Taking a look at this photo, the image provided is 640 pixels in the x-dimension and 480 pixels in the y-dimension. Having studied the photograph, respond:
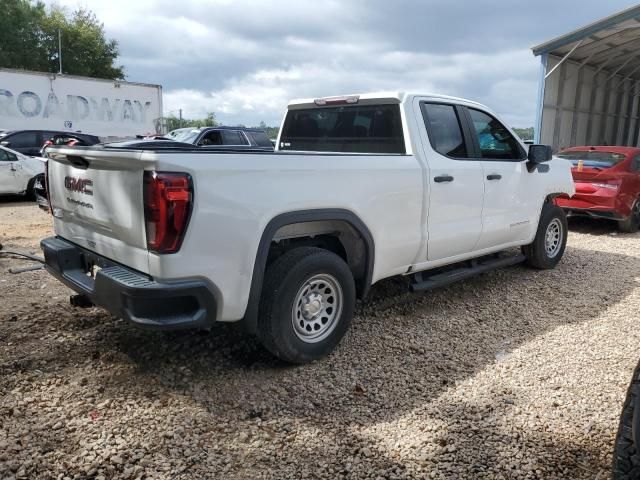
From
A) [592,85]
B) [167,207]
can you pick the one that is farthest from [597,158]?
[592,85]

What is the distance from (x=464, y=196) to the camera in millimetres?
4609

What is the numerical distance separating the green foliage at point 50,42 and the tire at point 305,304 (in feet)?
128

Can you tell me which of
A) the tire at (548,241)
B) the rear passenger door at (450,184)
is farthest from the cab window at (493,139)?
the tire at (548,241)

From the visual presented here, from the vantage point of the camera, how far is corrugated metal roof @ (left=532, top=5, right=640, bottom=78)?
13422 mm

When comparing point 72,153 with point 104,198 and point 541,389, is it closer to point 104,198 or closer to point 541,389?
point 104,198

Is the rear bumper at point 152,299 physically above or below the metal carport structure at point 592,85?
below

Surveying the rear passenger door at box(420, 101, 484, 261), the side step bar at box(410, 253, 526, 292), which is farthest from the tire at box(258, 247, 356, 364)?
the rear passenger door at box(420, 101, 484, 261)

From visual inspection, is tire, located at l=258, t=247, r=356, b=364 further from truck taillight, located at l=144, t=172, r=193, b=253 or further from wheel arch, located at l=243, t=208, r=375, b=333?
truck taillight, located at l=144, t=172, r=193, b=253

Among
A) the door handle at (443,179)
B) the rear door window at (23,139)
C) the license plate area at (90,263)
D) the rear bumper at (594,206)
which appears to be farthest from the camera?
the rear door window at (23,139)

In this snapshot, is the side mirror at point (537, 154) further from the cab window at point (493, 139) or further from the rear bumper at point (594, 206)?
the rear bumper at point (594, 206)

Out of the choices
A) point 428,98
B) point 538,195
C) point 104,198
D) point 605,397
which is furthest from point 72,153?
point 538,195

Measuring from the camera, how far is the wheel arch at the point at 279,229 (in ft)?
10.3

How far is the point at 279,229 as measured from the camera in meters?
3.39

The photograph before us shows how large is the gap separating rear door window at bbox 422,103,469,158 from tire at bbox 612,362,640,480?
264cm
